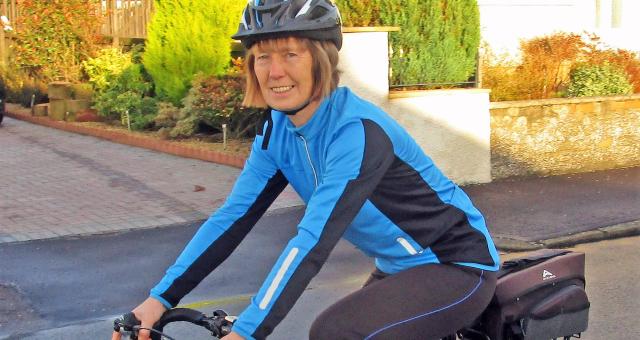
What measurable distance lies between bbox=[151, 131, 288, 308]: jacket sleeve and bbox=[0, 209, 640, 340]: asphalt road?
3.06m

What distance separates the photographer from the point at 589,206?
1013cm

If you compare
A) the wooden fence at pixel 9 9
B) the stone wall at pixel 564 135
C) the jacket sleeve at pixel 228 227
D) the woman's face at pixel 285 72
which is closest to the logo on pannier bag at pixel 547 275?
the jacket sleeve at pixel 228 227

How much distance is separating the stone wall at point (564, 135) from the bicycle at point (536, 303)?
8.25 m

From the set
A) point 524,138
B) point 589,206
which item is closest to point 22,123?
point 524,138

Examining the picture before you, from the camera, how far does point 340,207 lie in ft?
8.75

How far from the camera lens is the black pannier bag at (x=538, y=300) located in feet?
10.2

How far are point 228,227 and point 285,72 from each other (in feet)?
1.77

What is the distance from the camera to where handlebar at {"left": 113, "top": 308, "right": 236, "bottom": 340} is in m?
2.60

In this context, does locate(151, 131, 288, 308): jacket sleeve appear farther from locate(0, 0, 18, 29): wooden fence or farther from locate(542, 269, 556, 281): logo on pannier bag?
locate(0, 0, 18, 29): wooden fence

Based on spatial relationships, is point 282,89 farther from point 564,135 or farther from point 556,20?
point 556,20

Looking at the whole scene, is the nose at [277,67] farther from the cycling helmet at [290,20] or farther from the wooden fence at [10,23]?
the wooden fence at [10,23]

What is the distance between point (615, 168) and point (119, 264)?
7079 mm

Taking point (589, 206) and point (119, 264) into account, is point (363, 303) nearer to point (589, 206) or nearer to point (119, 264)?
point (119, 264)

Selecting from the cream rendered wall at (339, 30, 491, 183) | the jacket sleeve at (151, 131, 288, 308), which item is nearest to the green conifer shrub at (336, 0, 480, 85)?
the cream rendered wall at (339, 30, 491, 183)
